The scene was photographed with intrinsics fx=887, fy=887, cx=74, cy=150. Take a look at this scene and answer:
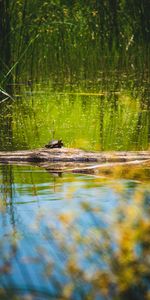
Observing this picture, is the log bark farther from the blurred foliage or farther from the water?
the blurred foliage

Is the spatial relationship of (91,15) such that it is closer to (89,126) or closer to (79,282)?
(89,126)

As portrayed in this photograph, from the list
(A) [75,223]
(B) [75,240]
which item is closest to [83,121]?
(A) [75,223]

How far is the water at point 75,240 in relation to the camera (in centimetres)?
219

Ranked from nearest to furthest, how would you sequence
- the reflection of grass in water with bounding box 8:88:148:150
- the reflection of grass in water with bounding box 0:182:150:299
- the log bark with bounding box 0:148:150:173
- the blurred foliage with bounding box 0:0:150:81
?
the reflection of grass in water with bounding box 0:182:150:299
the log bark with bounding box 0:148:150:173
the reflection of grass in water with bounding box 8:88:148:150
the blurred foliage with bounding box 0:0:150:81

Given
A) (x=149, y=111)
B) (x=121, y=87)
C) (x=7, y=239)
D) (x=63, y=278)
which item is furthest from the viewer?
(x=121, y=87)

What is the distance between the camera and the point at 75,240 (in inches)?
103

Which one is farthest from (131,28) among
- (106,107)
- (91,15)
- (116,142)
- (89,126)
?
(116,142)

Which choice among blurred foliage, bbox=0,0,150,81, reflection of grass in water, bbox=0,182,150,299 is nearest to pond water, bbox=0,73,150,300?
reflection of grass in water, bbox=0,182,150,299

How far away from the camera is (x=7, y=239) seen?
274 centimetres

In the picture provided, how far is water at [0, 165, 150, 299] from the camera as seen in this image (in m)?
2.19

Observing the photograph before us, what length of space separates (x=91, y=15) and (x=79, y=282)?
7641 millimetres

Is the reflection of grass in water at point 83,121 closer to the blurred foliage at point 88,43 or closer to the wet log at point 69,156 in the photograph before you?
the wet log at point 69,156

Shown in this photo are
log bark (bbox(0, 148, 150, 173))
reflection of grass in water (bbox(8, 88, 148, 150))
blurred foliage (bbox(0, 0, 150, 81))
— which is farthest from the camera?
blurred foliage (bbox(0, 0, 150, 81))

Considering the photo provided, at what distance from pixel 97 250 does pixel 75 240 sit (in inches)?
8.6
